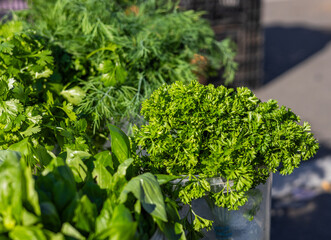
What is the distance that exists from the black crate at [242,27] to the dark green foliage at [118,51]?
6.52 ft

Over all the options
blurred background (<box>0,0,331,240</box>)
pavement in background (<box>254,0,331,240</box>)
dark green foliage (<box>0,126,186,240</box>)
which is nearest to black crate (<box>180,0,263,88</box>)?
blurred background (<box>0,0,331,240</box>)

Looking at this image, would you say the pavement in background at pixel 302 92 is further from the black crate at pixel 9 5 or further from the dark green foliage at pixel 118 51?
the black crate at pixel 9 5

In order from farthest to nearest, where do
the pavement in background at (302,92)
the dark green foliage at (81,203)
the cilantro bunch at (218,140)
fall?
1. the pavement in background at (302,92)
2. the cilantro bunch at (218,140)
3. the dark green foliage at (81,203)

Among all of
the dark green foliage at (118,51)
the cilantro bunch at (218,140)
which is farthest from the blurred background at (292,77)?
the cilantro bunch at (218,140)

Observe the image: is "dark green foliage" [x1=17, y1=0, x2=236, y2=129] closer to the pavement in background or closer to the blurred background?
the blurred background

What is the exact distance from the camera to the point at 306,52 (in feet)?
18.5

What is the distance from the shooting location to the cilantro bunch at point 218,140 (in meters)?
0.85

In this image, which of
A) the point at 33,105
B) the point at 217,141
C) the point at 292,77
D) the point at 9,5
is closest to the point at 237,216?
the point at 217,141

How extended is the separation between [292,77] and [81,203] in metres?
4.53

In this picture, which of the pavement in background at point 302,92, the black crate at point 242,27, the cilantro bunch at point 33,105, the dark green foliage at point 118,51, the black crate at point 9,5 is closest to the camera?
the cilantro bunch at point 33,105

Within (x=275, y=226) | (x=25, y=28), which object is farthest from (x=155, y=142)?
(x=275, y=226)

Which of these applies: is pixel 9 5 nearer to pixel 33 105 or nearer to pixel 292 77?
pixel 33 105

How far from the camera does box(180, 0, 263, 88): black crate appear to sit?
11.7ft

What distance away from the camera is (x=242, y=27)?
3840mm
